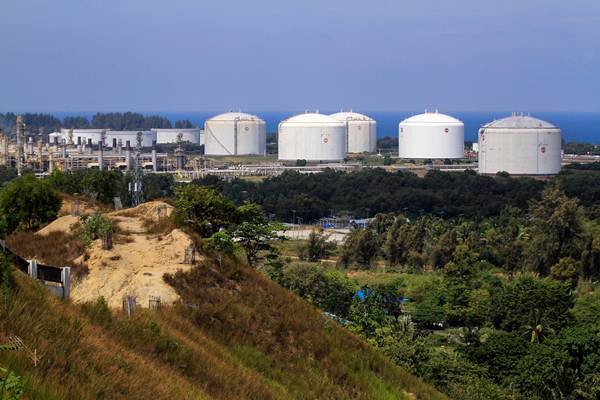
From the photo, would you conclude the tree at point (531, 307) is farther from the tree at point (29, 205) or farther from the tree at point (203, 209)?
the tree at point (29, 205)

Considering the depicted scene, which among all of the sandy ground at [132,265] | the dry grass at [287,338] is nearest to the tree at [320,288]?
the sandy ground at [132,265]

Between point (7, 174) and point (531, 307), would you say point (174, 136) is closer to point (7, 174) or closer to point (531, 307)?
point (7, 174)

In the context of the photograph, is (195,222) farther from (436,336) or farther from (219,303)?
(436,336)

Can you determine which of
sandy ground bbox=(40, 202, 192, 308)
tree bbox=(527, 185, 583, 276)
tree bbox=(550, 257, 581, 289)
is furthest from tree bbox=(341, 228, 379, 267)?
sandy ground bbox=(40, 202, 192, 308)

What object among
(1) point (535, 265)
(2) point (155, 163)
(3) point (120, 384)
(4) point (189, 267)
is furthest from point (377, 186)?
(3) point (120, 384)

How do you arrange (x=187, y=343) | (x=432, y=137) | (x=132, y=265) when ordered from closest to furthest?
(x=187, y=343) → (x=132, y=265) → (x=432, y=137)

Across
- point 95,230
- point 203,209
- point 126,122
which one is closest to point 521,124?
point 203,209

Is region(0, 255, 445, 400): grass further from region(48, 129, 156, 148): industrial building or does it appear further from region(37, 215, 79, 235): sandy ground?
region(48, 129, 156, 148): industrial building
